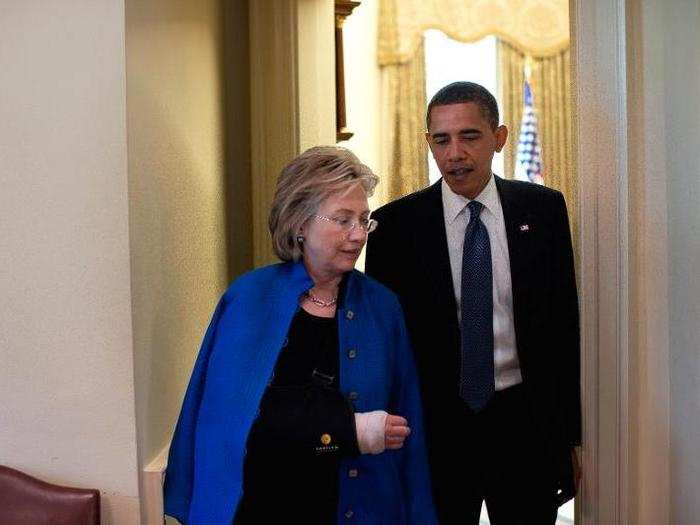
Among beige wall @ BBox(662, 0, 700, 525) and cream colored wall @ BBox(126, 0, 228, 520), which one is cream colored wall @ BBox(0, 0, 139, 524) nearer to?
cream colored wall @ BBox(126, 0, 228, 520)

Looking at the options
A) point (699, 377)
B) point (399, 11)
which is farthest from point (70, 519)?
point (399, 11)

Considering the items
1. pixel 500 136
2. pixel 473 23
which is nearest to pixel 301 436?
pixel 500 136

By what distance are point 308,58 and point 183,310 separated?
1.09 m

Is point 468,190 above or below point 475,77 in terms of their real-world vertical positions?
below

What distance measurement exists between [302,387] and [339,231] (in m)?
0.37

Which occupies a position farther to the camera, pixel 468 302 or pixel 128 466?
pixel 468 302

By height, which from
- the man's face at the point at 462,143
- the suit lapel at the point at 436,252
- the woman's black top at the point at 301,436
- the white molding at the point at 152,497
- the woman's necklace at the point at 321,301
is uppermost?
the man's face at the point at 462,143

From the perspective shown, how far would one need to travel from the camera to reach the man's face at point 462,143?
8.44 ft

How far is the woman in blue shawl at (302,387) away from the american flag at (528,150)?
547cm

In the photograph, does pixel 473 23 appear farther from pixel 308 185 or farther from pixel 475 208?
pixel 308 185

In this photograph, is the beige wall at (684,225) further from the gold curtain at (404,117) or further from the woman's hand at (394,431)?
the gold curtain at (404,117)

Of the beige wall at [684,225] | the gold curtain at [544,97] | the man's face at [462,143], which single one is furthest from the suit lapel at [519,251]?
the gold curtain at [544,97]

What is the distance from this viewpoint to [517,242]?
8.63ft

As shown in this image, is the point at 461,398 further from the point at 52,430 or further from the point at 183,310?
the point at 52,430
